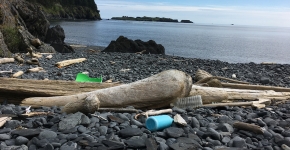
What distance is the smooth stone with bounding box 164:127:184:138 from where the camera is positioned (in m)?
3.72

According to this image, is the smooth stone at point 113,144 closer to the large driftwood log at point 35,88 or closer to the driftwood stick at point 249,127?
the driftwood stick at point 249,127

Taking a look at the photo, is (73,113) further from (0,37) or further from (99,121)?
(0,37)

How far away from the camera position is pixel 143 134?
3707mm

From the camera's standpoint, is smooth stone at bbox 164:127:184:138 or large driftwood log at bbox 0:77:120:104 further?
large driftwood log at bbox 0:77:120:104

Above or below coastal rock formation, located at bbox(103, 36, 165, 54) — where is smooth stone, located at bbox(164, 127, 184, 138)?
above

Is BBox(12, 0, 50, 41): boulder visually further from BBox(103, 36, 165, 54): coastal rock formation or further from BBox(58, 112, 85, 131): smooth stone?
BBox(58, 112, 85, 131): smooth stone

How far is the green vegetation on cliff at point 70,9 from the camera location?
5054 inches

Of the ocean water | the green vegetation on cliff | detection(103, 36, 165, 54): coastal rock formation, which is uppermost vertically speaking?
the green vegetation on cliff

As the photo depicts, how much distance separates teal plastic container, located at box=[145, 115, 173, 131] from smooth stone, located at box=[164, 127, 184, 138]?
91 millimetres

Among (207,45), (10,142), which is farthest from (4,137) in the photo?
(207,45)

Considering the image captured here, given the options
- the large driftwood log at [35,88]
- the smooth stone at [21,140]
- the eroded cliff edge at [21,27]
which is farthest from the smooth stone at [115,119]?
the eroded cliff edge at [21,27]

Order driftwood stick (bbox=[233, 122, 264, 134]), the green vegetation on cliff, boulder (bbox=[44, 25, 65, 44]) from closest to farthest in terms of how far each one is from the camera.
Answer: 1. driftwood stick (bbox=[233, 122, 264, 134])
2. boulder (bbox=[44, 25, 65, 44])
3. the green vegetation on cliff

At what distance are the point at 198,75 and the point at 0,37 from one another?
971cm

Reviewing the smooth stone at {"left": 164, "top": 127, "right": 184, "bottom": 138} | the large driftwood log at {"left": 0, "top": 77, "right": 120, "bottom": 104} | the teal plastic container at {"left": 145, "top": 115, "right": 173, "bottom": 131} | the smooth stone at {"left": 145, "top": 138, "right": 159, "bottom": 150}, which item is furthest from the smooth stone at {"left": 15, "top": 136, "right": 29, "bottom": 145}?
the large driftwood log at {"left": 0, "top": 77, "right": 120, "bottom": 104}
